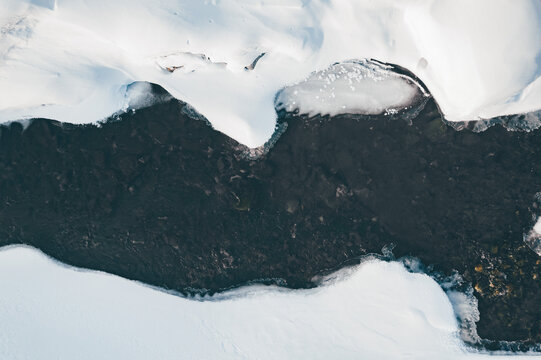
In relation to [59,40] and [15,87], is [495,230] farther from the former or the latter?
[15,87]

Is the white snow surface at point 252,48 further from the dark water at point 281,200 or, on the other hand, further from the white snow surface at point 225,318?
the white snow surface at point 225,318

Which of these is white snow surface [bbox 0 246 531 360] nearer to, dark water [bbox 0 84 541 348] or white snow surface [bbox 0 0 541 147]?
dark water [bbox 0 84 541 348]

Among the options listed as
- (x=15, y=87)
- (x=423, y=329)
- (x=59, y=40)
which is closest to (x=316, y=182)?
(x=423, y=329)

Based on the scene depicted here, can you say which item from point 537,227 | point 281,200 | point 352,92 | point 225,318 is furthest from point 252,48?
point 537,227

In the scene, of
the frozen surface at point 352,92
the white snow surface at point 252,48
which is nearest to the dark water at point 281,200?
the frozen surface at point 352,92

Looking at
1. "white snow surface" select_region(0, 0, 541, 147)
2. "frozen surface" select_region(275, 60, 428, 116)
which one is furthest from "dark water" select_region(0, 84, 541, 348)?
"white snow surface" select_region(0, 0, 541, 147)

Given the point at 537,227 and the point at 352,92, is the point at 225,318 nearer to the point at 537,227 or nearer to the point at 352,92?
the point at 352,92
